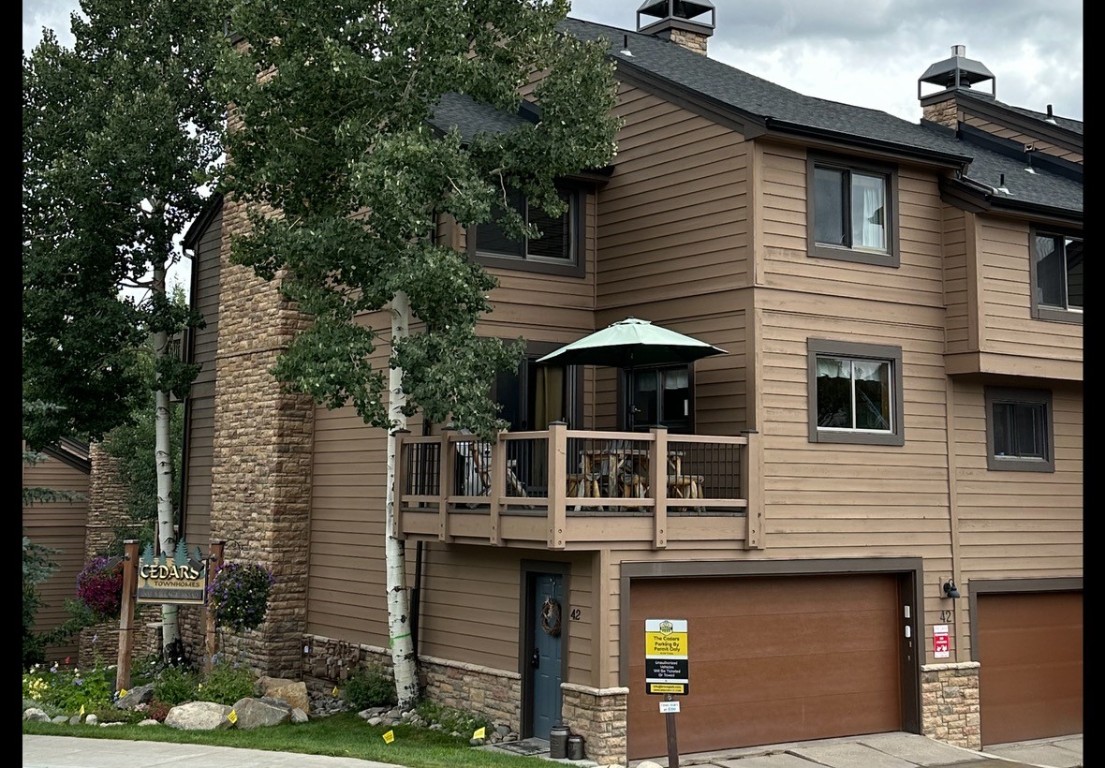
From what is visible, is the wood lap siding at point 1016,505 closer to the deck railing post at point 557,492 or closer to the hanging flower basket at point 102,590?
the deck railing post at point 557,492

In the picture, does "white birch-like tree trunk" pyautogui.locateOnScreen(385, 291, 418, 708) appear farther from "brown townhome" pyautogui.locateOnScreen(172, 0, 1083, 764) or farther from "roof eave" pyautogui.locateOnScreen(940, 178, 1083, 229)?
"roof eave" pyautogui.locateOnScreen(940, 178, 1083, 229)

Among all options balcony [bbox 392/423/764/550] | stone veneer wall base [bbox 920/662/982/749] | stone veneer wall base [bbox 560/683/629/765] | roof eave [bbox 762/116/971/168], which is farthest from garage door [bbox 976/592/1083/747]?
roof eave [bbox 762/116/971/168]

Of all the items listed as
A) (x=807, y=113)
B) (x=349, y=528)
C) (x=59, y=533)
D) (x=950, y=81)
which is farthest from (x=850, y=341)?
(x=59, y=533)

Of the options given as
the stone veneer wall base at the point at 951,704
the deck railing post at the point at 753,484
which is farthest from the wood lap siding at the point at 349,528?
the stone veneer wall base at the point at 951,704

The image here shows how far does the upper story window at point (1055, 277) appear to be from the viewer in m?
17.3

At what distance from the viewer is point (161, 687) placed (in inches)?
672

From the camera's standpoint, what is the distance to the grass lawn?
42.8 feet

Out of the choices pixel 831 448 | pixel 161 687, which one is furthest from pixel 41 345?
pixel 831 448

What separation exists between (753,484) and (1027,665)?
624cm

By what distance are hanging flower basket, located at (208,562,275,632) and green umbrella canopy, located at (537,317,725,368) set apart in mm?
6656

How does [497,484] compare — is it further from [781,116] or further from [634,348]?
[781,116]

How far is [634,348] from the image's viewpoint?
1439 centimetres


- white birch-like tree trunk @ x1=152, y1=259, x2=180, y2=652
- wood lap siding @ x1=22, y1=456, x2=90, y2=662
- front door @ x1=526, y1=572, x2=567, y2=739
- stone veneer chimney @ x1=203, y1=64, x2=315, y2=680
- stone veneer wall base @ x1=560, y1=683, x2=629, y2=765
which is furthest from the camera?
wood lap siding @ x1=22, y1=456, x2=90, y2=662

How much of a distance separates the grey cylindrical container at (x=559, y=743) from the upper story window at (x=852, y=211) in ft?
23.7
